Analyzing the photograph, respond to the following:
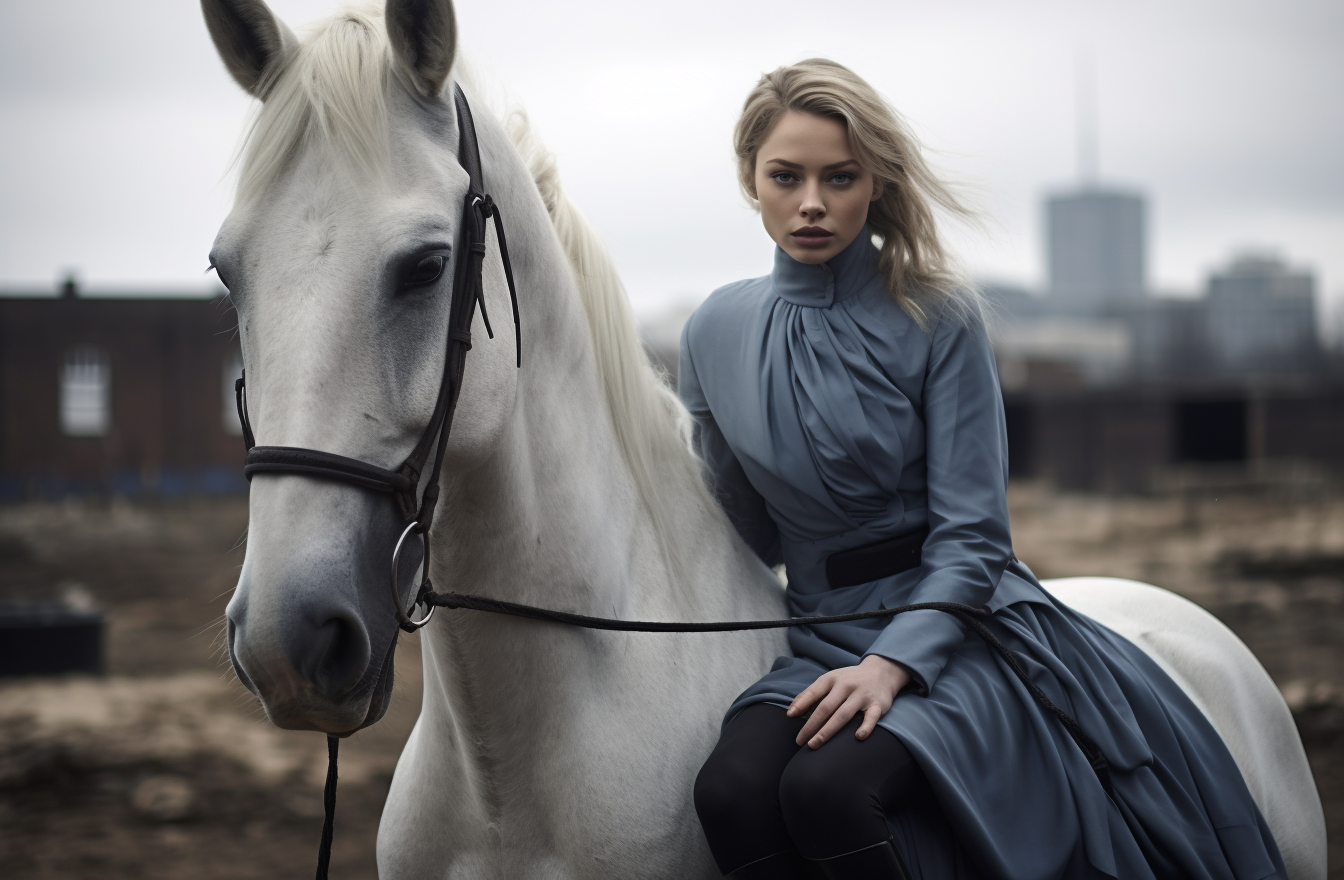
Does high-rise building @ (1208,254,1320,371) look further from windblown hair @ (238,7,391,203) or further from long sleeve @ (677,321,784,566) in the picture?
windblown hair @ (238,7,391,203)

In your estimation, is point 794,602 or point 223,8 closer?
point 223,8

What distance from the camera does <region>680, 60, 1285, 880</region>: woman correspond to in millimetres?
1626

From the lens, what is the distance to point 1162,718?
2.01 metres

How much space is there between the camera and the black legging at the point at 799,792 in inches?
60.9

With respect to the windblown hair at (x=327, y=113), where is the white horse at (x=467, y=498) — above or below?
below

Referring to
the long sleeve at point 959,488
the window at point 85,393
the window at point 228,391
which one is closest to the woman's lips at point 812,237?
the long sleeve at point 959,488

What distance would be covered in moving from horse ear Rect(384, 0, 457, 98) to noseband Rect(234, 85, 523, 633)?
8 centimetres

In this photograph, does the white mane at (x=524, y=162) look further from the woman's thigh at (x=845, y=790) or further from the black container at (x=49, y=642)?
the black container at (x=49, y=642)

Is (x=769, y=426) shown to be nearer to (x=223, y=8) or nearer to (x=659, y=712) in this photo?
(x=659, y=712)

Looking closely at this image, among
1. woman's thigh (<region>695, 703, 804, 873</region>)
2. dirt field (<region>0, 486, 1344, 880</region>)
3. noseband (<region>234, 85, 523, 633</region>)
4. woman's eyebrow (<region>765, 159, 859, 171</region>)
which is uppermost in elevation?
woman's eyebrow (<region>765, 159, 859, 171</region>)

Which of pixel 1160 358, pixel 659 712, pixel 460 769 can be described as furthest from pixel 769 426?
pixel 1160 358

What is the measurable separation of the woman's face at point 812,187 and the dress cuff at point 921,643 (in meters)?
0.73

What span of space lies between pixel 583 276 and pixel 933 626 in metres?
0.92

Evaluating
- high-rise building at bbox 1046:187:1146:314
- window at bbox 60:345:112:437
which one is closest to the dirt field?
window at bbox 60:345:112:437
